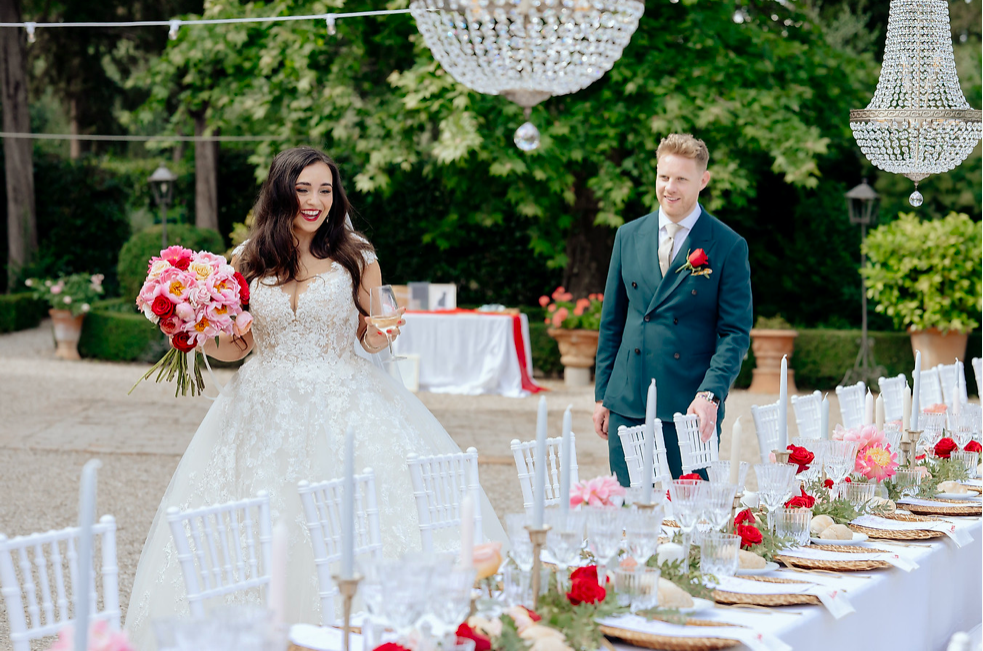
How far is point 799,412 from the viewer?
432cm

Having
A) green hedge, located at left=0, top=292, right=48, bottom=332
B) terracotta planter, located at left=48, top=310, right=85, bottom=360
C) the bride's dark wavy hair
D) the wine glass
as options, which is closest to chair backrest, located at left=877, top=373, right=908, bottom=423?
the bride's dark wavy hair

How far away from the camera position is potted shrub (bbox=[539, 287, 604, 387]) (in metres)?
12.1

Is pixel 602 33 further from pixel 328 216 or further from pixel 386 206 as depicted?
pixel 386 206

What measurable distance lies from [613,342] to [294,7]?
352 inches

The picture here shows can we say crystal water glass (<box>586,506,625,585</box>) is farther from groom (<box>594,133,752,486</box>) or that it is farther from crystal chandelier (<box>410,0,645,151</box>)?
groom (<box>594,133,752,486</box>)

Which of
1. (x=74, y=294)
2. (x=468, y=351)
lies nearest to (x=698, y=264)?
(x=468, y=351)

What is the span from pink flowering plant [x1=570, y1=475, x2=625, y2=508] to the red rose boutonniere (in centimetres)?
160

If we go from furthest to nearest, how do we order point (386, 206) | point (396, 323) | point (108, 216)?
point (108, 216) → point (386, 206) → point (396, 323)

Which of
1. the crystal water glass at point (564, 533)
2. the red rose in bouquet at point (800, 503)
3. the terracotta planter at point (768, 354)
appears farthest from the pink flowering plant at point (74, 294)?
the crystal water glass at point (564, 533)

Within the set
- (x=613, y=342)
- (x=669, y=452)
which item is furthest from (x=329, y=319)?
(x=669, y=452)

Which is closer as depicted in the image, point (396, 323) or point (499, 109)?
point (396, 323)

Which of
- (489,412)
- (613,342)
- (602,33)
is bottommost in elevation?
(489,412)

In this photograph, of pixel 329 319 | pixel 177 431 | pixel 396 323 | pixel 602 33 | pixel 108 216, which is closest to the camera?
pixel 602 33

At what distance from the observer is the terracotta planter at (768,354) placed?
38.9 feet
